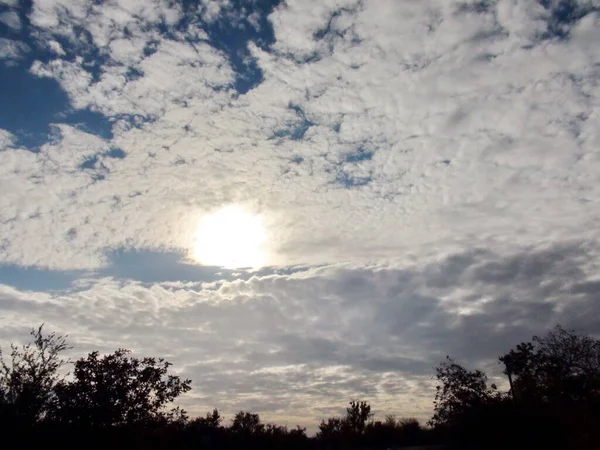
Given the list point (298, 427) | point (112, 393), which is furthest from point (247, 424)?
point (112, 393)

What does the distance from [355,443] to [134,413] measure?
23.3m

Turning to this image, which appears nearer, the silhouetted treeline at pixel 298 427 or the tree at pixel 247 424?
the silhouetted treeline at pixel 298 427

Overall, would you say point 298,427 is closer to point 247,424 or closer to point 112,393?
point 247,424

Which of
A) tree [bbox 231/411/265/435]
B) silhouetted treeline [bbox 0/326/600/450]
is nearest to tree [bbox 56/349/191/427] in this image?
silhouetted treeline [bbox 0/326/600/450]

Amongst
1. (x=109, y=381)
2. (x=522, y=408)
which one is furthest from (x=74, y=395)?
(x=522, y=408)

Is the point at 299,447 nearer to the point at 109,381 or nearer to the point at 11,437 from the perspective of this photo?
the point at 109,381

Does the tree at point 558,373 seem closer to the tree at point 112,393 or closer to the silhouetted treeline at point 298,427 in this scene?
the silhouetted treeline at point 298,427

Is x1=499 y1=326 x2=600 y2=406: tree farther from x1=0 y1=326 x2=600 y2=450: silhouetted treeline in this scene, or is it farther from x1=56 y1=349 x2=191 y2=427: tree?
x1=56 y1=349 x2=191 y2=427: tree

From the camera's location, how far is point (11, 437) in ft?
67.3

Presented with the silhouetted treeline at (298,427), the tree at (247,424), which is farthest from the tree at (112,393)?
the tree at (247,424)

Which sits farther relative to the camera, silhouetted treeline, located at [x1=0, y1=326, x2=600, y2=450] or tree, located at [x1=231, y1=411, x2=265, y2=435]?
tree, located at [x1=231, y1=411, x2=265, y2=435]

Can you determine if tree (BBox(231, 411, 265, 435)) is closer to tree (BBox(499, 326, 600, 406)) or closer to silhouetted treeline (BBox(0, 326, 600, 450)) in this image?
silhouetted treeline (BBox(0, 326, 600, 450))

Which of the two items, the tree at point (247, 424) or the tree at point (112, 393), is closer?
the tree at point (112, 393)

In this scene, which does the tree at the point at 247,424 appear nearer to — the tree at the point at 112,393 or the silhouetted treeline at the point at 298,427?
the silhouetted treeline at the point at 298,427
